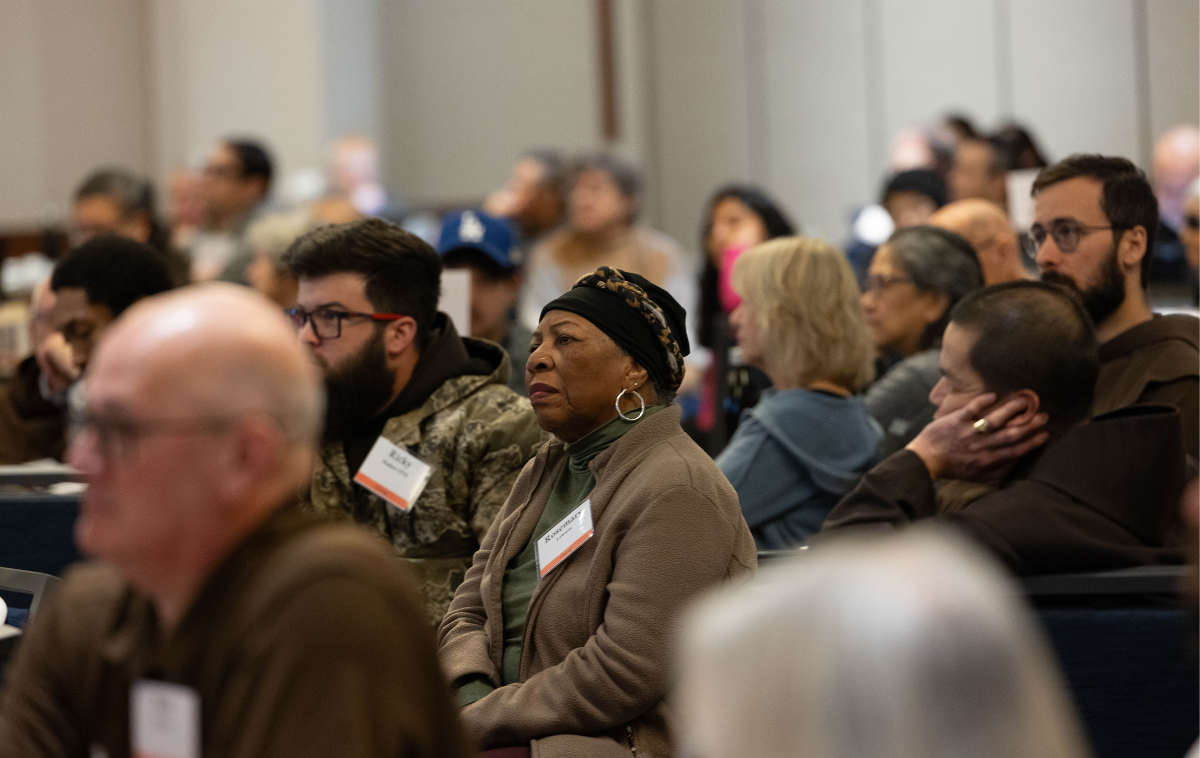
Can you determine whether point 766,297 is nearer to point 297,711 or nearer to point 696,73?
point 297,711

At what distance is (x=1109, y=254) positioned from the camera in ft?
10.4

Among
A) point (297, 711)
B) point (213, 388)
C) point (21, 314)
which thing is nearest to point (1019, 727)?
point (297, 711)

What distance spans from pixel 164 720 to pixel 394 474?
5.28 feet

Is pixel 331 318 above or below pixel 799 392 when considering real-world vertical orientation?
above

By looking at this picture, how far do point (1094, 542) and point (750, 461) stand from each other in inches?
38.0

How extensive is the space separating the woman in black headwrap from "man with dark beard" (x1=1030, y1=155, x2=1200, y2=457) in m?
1.11

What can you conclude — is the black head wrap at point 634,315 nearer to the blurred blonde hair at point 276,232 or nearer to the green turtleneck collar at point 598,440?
the green turtleneck collar at point 598,440

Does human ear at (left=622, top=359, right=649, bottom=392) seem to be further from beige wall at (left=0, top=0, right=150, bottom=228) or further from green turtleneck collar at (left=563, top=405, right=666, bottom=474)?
beige wall at (left=0, top=0, right=150, bottom=228)

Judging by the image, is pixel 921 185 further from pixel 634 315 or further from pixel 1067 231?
pixel 634 315

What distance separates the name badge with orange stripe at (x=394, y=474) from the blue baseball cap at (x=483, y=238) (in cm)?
173

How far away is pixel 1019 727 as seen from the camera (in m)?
0.93

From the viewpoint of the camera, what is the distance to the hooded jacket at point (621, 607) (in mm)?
2209

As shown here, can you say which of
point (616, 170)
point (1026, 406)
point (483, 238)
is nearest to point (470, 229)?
point (483, 238)


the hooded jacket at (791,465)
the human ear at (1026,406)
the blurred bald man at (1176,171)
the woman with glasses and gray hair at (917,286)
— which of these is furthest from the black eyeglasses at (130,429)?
the blurred bald man at (1176,171)
